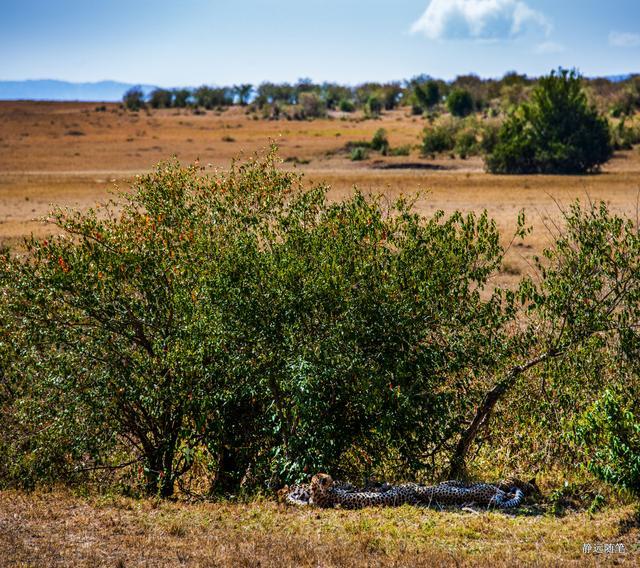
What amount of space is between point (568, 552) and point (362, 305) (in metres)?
4.87

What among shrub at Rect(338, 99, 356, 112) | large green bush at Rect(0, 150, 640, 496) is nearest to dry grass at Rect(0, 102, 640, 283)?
large green bush at Rect(0, 150, 640, 496)

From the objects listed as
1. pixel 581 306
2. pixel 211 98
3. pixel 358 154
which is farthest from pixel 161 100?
pixel 581 306

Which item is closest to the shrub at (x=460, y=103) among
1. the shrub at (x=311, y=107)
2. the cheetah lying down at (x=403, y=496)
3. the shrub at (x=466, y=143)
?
the shrub at (x=311, y=107)

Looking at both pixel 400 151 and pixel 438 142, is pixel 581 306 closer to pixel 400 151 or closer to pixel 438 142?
pixel 400 151

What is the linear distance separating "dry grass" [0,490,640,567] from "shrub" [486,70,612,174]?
45.5 metres

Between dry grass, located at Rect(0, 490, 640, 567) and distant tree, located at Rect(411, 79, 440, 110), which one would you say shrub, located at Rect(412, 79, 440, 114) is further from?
dry grass, located at Rect(0, 490, 640, 567)

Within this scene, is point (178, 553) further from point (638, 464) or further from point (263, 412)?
point (638, 464)

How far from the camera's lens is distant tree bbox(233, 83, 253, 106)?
12581cm

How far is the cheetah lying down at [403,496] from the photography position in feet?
38.1

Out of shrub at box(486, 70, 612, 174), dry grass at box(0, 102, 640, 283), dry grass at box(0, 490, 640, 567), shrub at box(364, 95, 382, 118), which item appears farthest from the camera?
shrub at box(364, 95, 382, 118)

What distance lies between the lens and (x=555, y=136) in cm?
5394

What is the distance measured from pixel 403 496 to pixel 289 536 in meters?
2.28

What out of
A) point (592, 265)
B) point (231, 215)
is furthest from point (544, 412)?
point (231, 215)

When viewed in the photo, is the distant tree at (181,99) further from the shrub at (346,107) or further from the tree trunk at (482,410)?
the tree trunk at (482,410)
